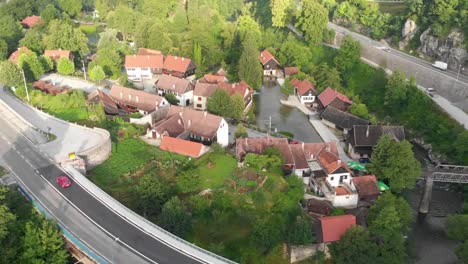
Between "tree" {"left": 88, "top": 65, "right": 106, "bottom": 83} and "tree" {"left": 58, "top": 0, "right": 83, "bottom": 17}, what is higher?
"tree" {"left": 58, "top": 0, "right": 83, "bottom": 17}

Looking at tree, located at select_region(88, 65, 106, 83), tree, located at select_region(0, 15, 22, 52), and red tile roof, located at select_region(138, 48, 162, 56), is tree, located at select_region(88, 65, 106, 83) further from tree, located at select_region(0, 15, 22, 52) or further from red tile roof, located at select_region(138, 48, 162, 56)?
tree, located at select_region(0, 15, 22, 52)

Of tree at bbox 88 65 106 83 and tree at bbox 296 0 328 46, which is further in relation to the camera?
tree at bbox 296 0 328 46

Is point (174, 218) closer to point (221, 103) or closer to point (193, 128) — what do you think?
point (193, 128)

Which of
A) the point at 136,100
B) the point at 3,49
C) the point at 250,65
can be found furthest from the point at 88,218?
the point at 3,49

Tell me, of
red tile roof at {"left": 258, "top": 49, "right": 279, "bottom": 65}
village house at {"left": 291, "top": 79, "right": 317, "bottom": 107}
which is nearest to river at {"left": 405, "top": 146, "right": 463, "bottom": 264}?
village house at {"left": 291, "top": 79, "right": 317, "bottom": 107}

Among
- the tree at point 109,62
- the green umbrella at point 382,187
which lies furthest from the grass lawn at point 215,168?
the tree at point 109,62

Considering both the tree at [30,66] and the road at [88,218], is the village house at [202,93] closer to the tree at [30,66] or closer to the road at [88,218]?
the tree at [30,66]
